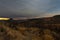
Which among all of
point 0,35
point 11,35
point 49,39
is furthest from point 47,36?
point 0,35

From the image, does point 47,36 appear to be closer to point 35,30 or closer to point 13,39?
point 35,30

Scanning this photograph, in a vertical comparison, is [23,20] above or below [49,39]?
Answer: above

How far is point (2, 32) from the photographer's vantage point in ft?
35.7

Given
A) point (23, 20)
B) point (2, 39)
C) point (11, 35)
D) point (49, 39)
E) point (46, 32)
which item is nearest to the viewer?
point (2, 39)

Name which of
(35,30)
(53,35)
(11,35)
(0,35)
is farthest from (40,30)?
(0,35)

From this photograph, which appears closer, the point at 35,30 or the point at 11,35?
the point at 11,35

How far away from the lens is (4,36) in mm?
10211

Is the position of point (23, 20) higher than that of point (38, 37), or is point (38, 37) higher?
point (23, 20)

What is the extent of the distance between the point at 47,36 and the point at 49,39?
290mm

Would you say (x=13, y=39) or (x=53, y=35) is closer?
(x=13, y=39)

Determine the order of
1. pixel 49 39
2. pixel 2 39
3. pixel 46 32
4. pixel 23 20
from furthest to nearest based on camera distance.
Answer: pixel 23 20 → pixel 46 32 → pixel 49 39 → pixel 2 39

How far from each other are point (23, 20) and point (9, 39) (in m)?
7.77

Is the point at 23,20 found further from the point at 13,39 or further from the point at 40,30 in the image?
the point at 13,39

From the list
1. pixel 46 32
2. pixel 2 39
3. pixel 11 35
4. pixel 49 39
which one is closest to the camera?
pixel 2 39
